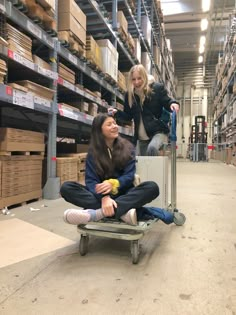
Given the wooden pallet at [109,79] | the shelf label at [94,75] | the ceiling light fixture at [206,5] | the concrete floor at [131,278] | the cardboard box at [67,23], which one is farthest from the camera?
the ceiling light fixture at [206,5]

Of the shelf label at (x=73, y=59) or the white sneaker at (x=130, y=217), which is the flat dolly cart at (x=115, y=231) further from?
the shelf label at (x=73, y=59)

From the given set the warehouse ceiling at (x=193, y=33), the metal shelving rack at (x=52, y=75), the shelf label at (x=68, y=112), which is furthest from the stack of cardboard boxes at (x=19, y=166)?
the warehouse ceiling at (x=193, y=33)

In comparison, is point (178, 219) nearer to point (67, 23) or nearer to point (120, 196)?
point (120, 196)

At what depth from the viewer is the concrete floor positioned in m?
1.24

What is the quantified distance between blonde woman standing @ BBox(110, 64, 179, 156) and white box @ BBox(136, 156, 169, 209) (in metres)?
0.08

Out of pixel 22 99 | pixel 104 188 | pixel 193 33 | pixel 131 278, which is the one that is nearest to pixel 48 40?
pixel 22 99

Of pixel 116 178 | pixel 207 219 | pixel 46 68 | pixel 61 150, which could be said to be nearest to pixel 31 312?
pixel 116 178

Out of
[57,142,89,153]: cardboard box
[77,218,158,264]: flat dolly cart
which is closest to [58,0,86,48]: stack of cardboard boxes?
[57,142,89,153]: cardboard box

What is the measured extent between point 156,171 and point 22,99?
164 centimetres

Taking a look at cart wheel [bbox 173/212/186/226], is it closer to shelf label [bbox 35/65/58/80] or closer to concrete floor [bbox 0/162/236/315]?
concrete floor [bbox 0/162/236/315]

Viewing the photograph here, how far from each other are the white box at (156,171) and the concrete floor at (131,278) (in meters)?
0.34

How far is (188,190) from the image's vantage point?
15.8 ft

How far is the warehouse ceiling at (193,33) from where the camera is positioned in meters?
13.7

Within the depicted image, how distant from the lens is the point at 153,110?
2785 millimetres
